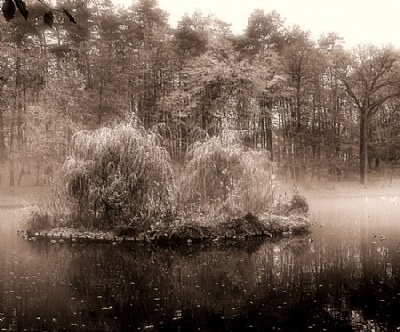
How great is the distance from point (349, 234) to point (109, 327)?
10.6 meters

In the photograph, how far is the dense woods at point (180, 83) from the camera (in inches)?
1177

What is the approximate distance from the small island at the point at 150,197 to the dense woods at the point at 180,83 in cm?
1091

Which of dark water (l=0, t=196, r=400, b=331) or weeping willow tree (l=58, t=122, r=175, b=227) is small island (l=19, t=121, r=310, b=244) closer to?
weeping willow tree (l=58, t=122, r=175, b=227)

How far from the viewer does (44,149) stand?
91.7 ft

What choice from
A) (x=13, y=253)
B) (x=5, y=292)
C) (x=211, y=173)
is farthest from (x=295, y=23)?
(x=5, y=292)

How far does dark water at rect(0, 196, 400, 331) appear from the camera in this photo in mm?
7328

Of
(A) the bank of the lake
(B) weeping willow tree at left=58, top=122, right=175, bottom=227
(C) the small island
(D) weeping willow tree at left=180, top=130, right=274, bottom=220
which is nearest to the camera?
(A) the bank of the lake

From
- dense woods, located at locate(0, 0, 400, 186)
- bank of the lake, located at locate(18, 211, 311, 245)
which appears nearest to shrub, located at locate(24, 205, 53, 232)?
bank of the lake, located at locate(18, 211, 311, 245)

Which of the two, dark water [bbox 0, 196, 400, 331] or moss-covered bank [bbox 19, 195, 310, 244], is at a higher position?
moss-covered bank [bbox 19, 195, 310, 244]

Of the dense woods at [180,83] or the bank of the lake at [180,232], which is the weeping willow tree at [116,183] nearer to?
the bank of the lake at [180,232]

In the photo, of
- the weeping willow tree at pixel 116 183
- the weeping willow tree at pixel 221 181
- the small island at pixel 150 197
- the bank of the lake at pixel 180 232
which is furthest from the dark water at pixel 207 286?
the weeping willow tree at pixel 221 181

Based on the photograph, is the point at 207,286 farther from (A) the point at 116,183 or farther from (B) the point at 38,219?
(B) the point at 38,219

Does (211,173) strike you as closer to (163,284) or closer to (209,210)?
(209,210)

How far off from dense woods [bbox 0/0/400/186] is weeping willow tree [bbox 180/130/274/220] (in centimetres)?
1061
